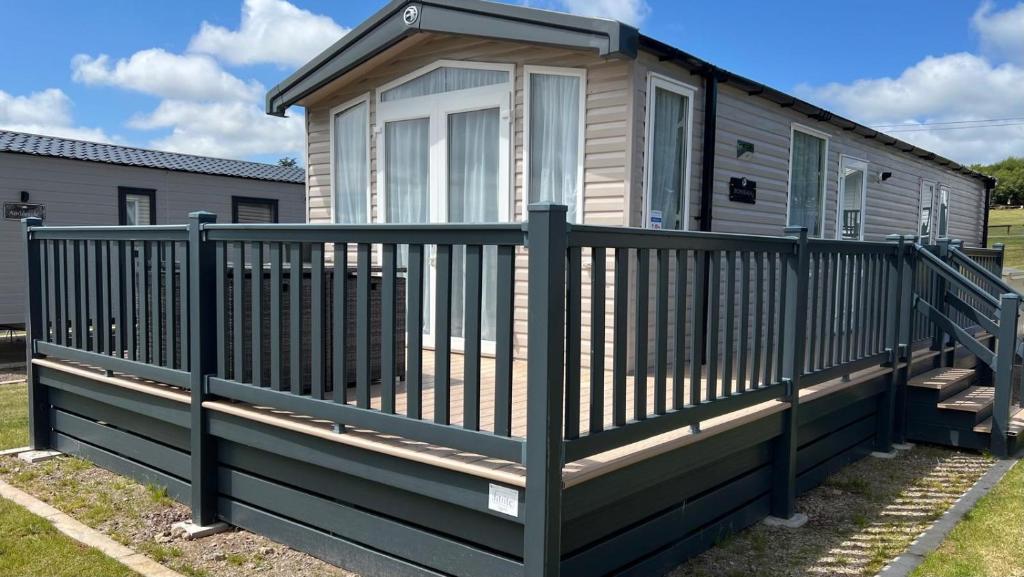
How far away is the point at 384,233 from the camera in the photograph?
8.98 feet

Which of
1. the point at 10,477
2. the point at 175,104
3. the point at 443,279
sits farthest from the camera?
the point at 175,104

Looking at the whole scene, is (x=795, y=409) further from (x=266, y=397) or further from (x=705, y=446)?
(x=266, y=397)

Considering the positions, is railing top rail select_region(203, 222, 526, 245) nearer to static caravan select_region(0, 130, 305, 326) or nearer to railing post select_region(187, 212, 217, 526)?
railing post select_region(187, 212, 217, 526)

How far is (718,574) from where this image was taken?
3018mm

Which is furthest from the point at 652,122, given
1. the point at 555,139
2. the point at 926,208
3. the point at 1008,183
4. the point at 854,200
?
the point at 1008,183

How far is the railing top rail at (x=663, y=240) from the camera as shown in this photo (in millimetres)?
2363

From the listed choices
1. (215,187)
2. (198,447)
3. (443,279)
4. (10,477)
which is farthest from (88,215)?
(443,279)

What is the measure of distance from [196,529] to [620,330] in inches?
89.6

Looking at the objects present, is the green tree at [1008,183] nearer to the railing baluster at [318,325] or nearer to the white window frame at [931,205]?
the white window frame at [931,205]

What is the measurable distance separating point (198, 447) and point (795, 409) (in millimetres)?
2935

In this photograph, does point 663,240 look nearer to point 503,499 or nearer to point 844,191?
point 503,499

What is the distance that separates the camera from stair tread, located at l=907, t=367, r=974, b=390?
509cm

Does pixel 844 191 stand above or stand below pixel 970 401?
above

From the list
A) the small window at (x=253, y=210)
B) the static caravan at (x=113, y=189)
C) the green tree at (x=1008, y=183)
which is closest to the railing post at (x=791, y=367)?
the static caravan at (x=113, y=189)
